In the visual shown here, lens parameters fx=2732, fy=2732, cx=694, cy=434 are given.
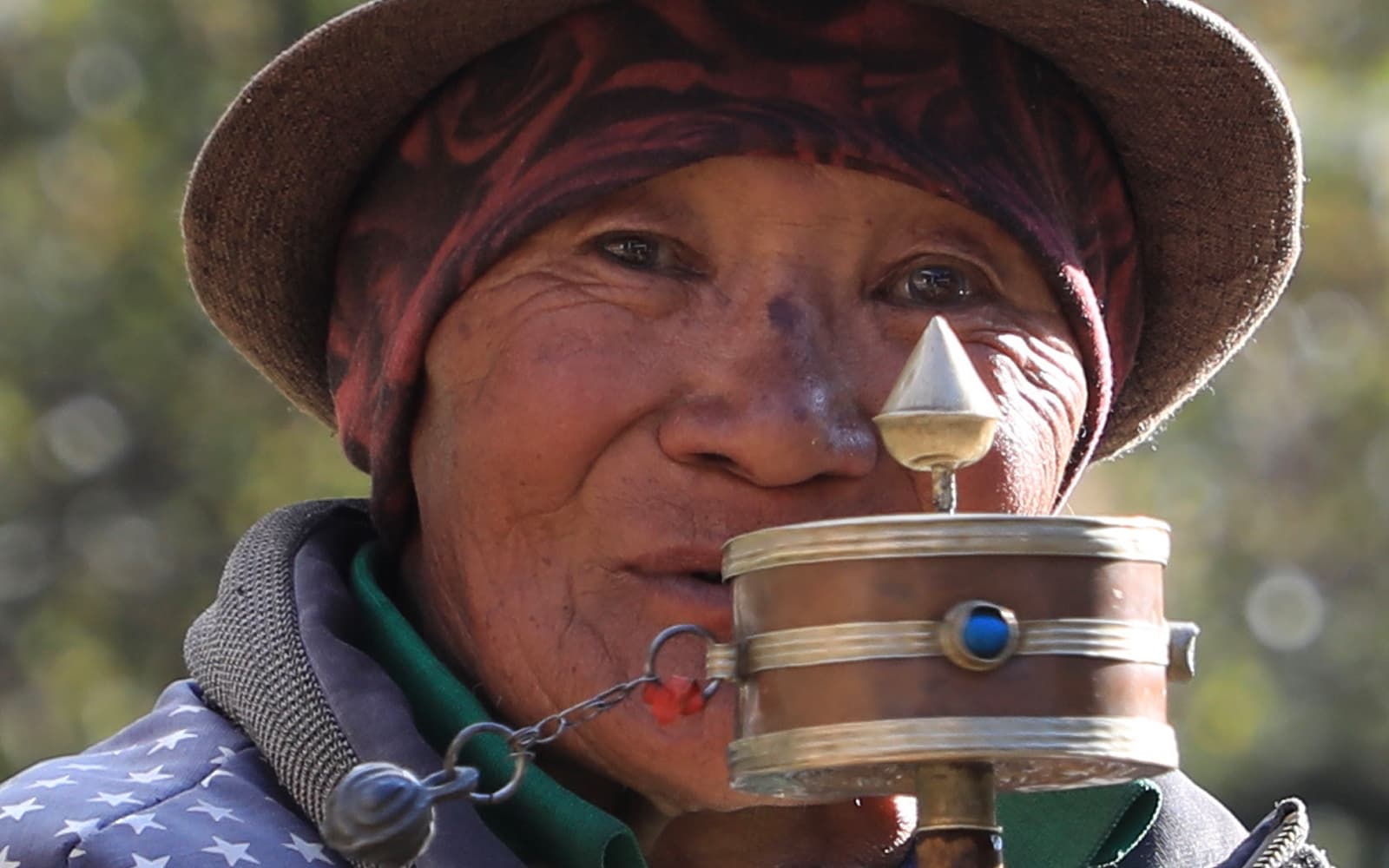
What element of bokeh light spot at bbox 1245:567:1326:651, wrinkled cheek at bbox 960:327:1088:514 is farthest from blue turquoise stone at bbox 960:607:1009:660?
bokeh light spot at bbox 1245:567:1326:651

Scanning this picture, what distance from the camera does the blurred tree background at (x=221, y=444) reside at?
31.4ft

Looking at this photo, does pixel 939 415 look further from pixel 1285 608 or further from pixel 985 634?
pixel 1285 608

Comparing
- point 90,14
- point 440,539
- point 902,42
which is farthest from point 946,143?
point 90,14

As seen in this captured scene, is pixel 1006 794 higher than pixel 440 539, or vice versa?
pixel 440 539

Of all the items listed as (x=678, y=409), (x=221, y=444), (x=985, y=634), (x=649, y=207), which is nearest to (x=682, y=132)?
(x=649, y=207)

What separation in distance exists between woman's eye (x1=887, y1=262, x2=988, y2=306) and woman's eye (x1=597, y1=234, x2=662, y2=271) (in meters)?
0.25

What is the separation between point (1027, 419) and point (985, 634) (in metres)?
1.00

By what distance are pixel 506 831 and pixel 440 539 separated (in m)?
0.35

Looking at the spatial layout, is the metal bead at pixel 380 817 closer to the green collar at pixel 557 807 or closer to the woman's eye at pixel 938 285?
the green collar at pixel 557 807

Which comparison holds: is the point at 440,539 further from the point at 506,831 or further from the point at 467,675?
the point at 506,831

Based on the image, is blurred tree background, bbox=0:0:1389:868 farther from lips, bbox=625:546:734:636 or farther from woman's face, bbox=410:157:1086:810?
lips, bbox=625:546:734:636

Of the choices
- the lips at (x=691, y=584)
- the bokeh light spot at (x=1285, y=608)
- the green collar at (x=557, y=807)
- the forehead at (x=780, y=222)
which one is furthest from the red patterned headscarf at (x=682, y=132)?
the bokeh light spot at (x=1285, y=608)

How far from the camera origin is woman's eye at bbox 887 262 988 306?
9.66ft

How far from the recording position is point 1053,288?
10.1 ft
